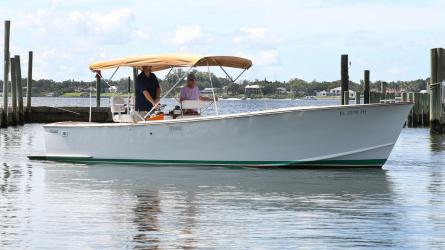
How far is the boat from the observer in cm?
2030

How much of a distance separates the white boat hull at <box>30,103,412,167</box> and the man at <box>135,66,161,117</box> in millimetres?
738

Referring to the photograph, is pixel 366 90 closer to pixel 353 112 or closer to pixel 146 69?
pixel 146 69

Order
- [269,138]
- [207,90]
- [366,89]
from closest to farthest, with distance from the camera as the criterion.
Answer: [269,138] → [207,90] → [366,89]

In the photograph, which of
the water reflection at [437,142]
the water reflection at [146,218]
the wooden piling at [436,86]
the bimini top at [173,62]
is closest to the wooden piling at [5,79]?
the wooden piling at [436,86]

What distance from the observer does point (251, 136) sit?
2055 centimetres

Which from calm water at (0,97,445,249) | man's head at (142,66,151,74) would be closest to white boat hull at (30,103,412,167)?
calm water at (0,97,445,249)

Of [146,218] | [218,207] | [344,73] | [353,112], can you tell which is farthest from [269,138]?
[344,73]

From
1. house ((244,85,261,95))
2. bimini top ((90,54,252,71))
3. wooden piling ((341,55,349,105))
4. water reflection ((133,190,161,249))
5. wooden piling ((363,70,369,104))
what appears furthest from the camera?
wooden piling ((363,70,369,104))

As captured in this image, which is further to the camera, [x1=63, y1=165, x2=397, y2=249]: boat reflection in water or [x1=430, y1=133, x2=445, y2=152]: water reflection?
[x1=430, y1=133, x2=445, y2=152]: water reflection

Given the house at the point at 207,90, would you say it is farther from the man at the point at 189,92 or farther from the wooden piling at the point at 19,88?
the wooden piling at the point at 19,88

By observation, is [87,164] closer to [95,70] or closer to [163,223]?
[95,70]

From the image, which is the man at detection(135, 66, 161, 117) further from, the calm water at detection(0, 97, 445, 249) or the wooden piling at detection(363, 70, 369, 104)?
the wooden piling at detection(363, 70, 369, 104)

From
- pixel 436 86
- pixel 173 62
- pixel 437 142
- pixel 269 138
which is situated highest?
pixel 173 62

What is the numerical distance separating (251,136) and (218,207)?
540cm
